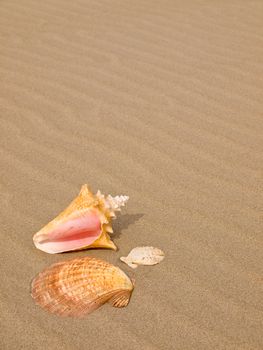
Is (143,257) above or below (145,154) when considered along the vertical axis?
below

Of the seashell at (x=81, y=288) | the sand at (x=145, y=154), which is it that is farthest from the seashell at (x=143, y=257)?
the seashell at (x=81, y=288)

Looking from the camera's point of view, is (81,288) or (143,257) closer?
(81,288)

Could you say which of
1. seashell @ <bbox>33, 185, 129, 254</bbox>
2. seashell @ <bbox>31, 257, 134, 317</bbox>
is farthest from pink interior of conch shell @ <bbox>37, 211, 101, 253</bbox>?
seashell @ <bbox>31, 257, 134, 317</bbox>

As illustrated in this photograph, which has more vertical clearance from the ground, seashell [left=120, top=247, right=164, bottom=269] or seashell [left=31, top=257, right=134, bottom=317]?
seashell [left=120, top=247, right=164, bottom=269]

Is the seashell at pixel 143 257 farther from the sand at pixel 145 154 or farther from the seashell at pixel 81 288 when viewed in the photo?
the seashell at pixel 81 288

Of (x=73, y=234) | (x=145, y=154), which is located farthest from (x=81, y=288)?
(x=145, y=154)

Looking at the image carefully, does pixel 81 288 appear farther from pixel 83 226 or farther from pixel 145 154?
pixel 145 154

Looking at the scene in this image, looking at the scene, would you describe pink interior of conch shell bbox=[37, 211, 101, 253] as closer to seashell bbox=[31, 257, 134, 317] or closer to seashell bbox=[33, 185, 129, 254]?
seashell bbox=[33, 185, 129, 254]
